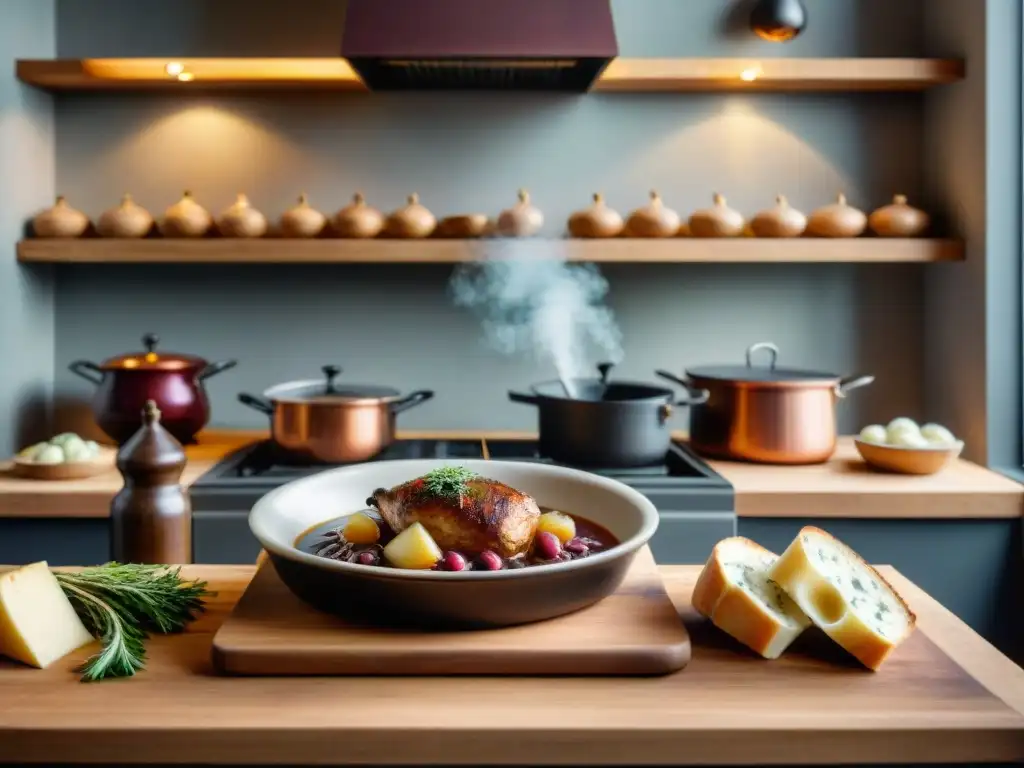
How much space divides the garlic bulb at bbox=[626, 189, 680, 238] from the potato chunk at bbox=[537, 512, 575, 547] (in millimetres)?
1748

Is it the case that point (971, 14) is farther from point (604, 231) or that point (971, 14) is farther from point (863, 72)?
point (604, 231)

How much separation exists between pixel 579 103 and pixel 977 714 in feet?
8.20

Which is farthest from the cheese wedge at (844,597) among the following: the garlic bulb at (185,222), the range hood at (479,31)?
the garlic bulb at (185,222)

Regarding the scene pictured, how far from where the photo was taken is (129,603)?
41.5 inches

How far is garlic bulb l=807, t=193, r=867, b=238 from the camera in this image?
2744 mm

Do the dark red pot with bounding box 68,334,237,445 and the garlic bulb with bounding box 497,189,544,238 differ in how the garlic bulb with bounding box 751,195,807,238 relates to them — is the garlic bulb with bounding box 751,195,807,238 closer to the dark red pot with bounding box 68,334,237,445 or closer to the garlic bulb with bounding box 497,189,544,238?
the garlic bulb with bounding box 497,189,544,238

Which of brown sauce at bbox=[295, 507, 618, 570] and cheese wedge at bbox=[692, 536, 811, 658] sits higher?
brown sauce at bbox=[295, 507, 618, 570]

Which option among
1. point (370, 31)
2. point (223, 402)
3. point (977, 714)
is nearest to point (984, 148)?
point (370, 31)

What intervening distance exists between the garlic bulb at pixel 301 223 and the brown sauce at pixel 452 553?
Result: 5.43 feet

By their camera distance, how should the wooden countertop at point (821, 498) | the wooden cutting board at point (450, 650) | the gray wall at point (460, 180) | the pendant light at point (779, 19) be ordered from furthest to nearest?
the gray wall at point (460, 180) < the pendant light at point (779, 19) < the wooden countertop at point (821, 498) < the wooden cutting board at point (450, 650)

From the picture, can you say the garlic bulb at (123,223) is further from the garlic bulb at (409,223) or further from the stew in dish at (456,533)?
the stew in dish at (456,533)

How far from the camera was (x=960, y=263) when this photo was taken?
2.80m

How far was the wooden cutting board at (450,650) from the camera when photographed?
3.03 ft

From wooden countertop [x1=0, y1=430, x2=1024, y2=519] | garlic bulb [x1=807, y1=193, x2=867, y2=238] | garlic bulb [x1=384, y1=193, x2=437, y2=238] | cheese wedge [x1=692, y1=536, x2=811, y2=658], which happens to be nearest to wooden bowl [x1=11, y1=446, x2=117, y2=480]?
wooden countertop [x1=0, y1=430, x2=1024, y2=519]
